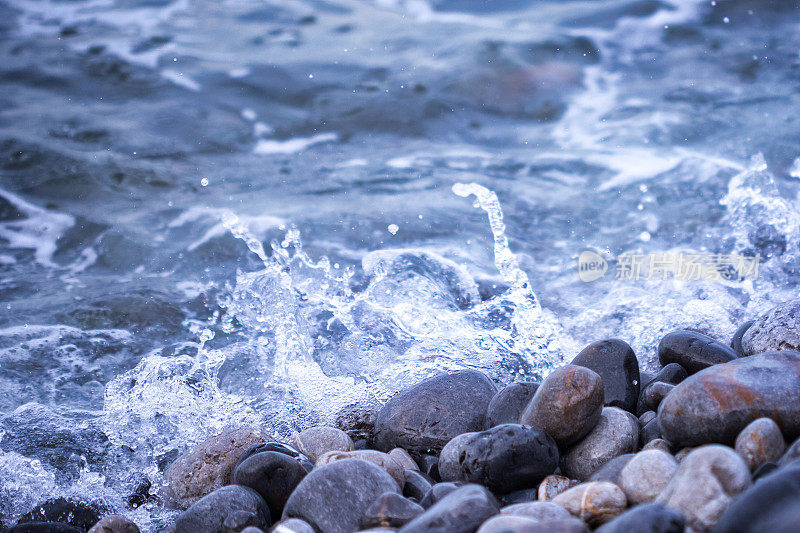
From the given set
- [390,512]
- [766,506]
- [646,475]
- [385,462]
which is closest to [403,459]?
[385,462]

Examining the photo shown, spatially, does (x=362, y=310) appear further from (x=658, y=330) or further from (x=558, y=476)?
(x=558, y=476)

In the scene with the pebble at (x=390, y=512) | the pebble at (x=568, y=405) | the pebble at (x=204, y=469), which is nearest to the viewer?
the pebble at (x=390, y=512)

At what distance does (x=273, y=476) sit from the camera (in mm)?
2014

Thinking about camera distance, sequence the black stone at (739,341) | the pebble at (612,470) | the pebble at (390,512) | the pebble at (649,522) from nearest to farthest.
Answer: the pebble at (649,522), the pebble at (390,512), the pebble at (612,470), the black stone at (739,341)

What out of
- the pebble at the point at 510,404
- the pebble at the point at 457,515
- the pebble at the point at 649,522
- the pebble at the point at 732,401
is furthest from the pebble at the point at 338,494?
the pebble at the point at 732,401

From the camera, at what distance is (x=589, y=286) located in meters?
4.26

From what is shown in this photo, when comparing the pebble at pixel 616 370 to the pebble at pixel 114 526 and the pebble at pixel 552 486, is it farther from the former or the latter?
the pebble at pixel 114 526

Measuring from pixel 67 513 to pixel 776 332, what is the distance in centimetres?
255

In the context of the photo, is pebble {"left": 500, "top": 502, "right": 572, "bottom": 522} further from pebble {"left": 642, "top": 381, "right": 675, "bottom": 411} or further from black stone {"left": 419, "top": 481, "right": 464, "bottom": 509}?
pebble {"left": 642, "top": 381, "right": 675, "bottom": 411}

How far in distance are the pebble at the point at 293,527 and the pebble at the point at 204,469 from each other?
656 millimetres

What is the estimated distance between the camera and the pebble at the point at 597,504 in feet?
5.13

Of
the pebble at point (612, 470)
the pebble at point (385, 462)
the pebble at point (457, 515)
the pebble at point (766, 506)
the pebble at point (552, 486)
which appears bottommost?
the pebble at point (385, 462)

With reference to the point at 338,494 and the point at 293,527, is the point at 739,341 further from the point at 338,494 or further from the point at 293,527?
the point at 293,527

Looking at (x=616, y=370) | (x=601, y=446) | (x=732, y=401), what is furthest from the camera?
(x=616, y=370)
